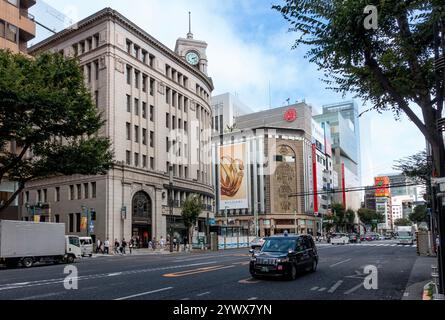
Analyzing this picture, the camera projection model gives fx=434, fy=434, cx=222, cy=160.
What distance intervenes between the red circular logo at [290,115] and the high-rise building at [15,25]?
274ft

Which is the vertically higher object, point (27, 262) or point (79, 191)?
point (79, 191)

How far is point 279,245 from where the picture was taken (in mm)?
17219

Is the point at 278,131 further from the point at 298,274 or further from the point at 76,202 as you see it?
the point at 298,274

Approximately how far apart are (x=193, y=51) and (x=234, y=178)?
38404 millimetres

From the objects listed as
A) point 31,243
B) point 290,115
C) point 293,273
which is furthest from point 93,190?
point 290,115

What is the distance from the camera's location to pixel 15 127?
25.8 m

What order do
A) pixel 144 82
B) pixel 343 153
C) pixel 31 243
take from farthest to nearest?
1. pixel 343 153
2. pixel 144 82
3. pixel 31 243

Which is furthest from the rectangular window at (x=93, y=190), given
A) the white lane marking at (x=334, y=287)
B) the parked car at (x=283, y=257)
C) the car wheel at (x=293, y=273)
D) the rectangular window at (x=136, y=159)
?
the white lane marking at (x=334, y=287)

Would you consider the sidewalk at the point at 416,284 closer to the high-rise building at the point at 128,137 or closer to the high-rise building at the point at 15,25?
the high-rise building at the point at 128,137

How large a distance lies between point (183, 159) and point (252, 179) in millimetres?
48957

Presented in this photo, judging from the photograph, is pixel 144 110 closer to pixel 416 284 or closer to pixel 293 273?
pixel 293 273

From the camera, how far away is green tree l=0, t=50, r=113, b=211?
25.3 m

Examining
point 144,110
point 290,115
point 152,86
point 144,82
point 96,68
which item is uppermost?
point 290,115
